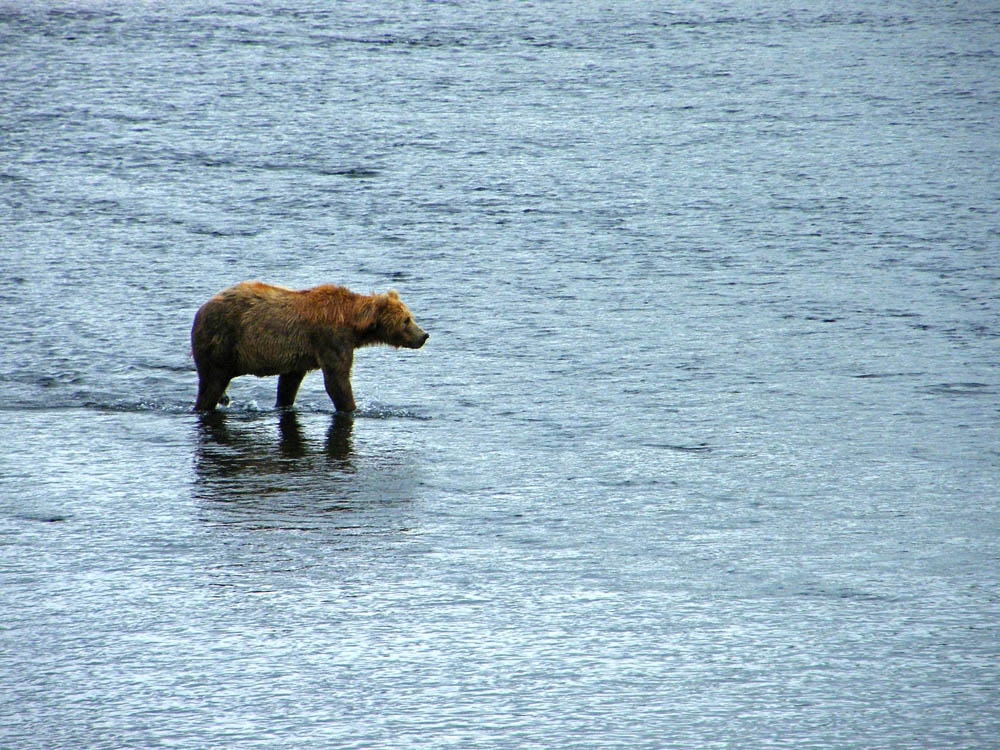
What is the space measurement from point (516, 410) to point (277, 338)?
1637 millimetres

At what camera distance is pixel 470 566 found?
7059 millimetres

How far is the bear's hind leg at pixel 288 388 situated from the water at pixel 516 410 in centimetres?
12

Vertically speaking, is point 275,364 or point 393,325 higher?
point 393,325

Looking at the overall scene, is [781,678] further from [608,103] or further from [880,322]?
[608,103]

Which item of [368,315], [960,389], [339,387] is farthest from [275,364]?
[960,389]

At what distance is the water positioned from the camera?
5.84 m

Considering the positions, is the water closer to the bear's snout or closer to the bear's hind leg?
the bear's hind leg

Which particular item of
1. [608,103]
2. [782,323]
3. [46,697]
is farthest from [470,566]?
[608,103]

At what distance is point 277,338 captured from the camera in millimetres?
10109

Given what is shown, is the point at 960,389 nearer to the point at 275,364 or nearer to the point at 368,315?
the point at 368,315

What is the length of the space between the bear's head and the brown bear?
60 mm

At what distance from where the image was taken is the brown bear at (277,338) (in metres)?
10.1

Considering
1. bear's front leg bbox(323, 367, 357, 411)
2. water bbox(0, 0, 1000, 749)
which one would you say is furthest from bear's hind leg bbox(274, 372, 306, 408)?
bear's front leg bbox(323, 367, 357, 411)

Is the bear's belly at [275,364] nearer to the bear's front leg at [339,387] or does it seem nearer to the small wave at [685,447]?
the bear's front leg at [339,387]
